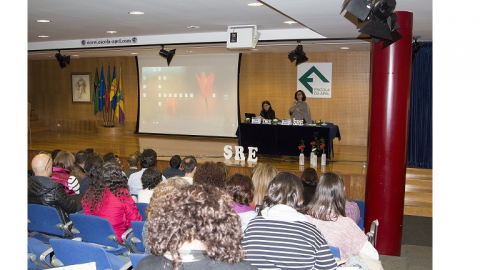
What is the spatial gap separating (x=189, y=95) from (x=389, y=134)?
993 centimetres

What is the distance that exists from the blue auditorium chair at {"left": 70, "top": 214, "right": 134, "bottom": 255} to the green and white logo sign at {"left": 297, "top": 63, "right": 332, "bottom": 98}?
988 cm

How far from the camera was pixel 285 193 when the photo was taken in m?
2.90

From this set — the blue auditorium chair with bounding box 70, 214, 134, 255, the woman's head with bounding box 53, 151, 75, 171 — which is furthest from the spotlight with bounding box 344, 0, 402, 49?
the woman's head with bounding box 53, 151, 75, 171

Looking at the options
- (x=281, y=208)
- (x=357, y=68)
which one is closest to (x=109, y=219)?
(x=281, y=208)

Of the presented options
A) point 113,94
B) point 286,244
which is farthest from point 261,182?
point 113,94

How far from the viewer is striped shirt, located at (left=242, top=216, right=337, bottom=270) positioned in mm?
2449

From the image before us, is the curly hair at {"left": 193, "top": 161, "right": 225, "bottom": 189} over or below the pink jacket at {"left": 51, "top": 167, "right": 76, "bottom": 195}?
over

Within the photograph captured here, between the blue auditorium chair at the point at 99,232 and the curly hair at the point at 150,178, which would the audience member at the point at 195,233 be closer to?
the blue auditorium chair at the point at 99,232

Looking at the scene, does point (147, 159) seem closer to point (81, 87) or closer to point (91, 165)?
point (91, 165)

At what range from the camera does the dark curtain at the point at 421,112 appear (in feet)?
30.2

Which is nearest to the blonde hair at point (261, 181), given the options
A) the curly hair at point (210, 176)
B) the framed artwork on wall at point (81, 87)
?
the curly hair at point (210, 176)

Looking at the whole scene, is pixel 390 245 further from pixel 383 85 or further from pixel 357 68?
pixel 357 68

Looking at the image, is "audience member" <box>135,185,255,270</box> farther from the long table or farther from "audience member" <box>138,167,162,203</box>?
the long table
